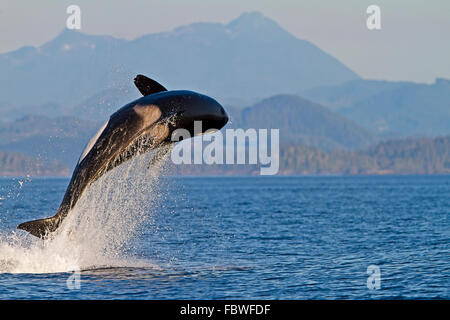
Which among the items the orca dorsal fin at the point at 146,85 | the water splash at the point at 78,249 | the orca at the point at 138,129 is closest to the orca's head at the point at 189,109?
the orca at the point at 138,129

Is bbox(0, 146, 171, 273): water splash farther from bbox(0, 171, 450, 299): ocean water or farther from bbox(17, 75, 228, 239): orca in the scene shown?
bbox(17, 75, 228, 239): orca

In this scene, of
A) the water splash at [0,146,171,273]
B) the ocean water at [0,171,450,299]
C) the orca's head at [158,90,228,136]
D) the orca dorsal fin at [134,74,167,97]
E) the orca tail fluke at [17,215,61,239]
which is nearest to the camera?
the orca tail fluke at [17,215,61,239]

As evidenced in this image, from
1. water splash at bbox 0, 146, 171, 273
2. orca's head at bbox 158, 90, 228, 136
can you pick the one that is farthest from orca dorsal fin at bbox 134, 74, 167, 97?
water splash at bbox 0, 146, 171, 273

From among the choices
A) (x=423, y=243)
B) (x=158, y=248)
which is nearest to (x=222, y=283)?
(x=158, y=248)

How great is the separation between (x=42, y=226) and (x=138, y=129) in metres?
4.10

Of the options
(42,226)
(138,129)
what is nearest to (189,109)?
(138,129)

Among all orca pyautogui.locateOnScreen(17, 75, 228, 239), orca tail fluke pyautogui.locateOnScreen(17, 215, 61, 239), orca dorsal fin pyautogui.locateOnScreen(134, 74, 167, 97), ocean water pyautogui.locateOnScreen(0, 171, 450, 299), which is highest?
orca dorsal fin pyautogui.locateOnScreen(134, 74, 167, 97)

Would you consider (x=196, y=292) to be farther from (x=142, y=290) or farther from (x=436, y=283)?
(x=436, y=283)

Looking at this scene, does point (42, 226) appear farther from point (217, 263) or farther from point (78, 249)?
point (217, 263)

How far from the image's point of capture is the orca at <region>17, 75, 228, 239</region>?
22.6m

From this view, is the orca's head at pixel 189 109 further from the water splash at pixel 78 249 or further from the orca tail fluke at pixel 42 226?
the orca tail fluke at pixel 42 226

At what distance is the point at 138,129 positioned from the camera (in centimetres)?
2280
